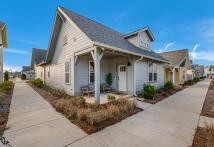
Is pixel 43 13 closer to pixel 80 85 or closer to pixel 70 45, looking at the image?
pixel 70 45

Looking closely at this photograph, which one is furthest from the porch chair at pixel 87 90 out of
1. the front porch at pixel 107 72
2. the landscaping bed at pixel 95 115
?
the landscaping bed at pixel 95 115

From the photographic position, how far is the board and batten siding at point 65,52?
795 cm

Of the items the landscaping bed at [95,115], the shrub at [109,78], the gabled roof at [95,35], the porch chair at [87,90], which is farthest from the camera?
the shrub at [109,78]

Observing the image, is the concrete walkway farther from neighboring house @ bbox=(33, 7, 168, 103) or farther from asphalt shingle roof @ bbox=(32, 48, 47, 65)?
asphalt shingle roof @ bbox=(32, 48, 47, 65)

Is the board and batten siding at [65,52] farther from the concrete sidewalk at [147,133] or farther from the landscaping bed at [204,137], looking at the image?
the landscaping bed at [204,137]

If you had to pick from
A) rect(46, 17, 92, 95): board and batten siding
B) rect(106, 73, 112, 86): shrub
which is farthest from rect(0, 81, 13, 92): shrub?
rect(106, 73, 112, 86): shrub

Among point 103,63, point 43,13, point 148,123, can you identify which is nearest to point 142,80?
point 103,63

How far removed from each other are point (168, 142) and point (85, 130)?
2359mm

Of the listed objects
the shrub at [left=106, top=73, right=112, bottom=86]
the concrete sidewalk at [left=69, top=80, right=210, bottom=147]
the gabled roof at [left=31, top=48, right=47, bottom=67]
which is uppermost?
the gabled roof at [left=31, top=48, right=47, bottom=67]

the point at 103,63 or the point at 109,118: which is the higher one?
the point at 103,63

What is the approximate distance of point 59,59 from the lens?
1091 cm

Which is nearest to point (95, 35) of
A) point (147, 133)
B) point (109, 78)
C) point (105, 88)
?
point (109, 78)

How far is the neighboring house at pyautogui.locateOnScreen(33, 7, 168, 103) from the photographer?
25.8ft

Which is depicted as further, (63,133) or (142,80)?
(142,80)
